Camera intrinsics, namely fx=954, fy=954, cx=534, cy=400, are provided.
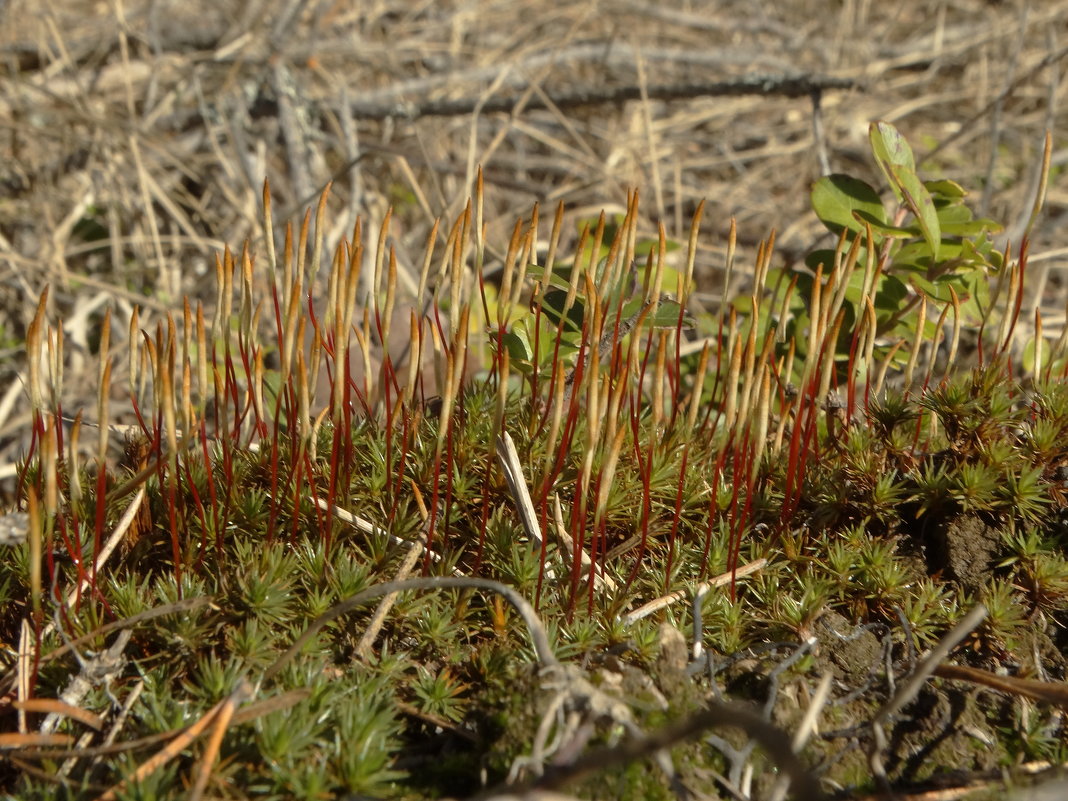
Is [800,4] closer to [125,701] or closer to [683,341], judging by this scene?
[683,341]

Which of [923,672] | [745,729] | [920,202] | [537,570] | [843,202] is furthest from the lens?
[843,202]

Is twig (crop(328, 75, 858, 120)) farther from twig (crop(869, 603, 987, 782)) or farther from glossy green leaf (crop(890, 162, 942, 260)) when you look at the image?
twig (crop(869, 603, 987, 782))

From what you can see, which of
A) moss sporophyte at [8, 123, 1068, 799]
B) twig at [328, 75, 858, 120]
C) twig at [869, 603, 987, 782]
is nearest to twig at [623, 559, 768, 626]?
moss sporophyte at [8, 123, 1068, 799]

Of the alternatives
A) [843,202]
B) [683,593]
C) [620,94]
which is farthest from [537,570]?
[620,94]

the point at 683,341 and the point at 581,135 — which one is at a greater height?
the point at 581,135

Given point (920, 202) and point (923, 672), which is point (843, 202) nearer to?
point (920, 202)

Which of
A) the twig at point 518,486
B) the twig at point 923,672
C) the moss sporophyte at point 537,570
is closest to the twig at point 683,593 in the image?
the moss sporophyte at point 537,570

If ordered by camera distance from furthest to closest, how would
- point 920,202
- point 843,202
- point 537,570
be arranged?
1. point 843,202
2. point 920,202
3. point 537,570

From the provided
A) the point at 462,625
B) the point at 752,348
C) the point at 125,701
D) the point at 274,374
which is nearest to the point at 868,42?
the point at 274,374
